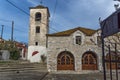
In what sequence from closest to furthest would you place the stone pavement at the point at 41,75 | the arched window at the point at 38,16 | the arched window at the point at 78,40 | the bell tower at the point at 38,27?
the stone pavement at the point at 41,75 < the arched window at the point at 78,40 < the bell tower at the point at 38,27 < the arched window at the point at 38,16

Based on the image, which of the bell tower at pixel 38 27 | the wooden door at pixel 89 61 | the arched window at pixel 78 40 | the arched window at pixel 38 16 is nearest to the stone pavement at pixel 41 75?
the wooden door at pixel 89 61

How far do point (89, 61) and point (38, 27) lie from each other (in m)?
18.7

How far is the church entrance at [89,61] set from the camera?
31062 mm

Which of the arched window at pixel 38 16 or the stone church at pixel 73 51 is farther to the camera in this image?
the arched window at pixel 38 16

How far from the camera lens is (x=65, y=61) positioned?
3094 cm

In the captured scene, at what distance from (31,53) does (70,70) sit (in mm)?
16256

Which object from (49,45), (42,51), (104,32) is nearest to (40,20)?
(42,51)

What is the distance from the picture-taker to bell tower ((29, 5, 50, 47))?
152 ft

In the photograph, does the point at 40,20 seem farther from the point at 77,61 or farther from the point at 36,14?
the point at 77,61

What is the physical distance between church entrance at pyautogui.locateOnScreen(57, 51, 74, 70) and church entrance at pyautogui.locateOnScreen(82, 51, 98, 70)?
1636 millimetres

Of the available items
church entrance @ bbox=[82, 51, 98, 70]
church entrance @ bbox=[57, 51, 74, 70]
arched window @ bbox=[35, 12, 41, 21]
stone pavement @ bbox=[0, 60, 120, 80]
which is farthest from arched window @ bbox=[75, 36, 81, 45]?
arched window @ bbox=[35, 12, 41, 21]

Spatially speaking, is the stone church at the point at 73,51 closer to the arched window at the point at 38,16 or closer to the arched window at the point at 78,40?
the arched window at the point at 78,40

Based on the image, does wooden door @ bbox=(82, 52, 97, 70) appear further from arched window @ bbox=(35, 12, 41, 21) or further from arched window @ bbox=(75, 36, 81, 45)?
arched window @ bbox=(35, 12, 41, 21)

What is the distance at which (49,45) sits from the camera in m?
31.4
